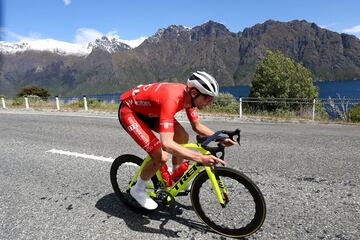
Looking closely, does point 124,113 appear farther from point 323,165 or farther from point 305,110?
point 305,110

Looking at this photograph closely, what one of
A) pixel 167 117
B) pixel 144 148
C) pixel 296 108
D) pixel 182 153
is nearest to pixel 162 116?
pixel 167 117

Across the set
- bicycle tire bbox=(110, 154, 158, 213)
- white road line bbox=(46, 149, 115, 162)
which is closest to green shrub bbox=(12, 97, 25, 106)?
white road line bbox=(46, 149, 115, 162)

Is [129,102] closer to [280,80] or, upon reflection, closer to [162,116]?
[162,116]

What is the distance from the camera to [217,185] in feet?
10.6

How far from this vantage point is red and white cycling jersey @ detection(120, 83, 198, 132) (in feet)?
9.77

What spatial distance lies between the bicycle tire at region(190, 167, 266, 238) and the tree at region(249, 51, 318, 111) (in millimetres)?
26368

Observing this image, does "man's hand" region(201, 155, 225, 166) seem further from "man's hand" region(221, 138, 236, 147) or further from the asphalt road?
the asphalt road

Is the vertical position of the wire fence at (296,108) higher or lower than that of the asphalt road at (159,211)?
higher

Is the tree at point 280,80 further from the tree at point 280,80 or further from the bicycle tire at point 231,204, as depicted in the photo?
the bicycle tire at point 231,204

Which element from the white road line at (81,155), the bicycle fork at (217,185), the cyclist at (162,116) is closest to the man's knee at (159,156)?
the cyclist at (162,116)

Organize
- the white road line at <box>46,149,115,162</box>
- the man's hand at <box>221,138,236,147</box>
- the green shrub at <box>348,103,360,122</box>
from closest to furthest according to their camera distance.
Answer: the man's hand at <box>221,138,236,147</box>
the white road line at <box>46,149,115,162</box>
the green shrub at <box>348,103,360,122</box>

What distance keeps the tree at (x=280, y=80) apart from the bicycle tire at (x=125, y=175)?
26.1 meters

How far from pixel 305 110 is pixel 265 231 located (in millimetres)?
12890

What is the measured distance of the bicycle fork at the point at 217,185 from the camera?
321 centimetres
